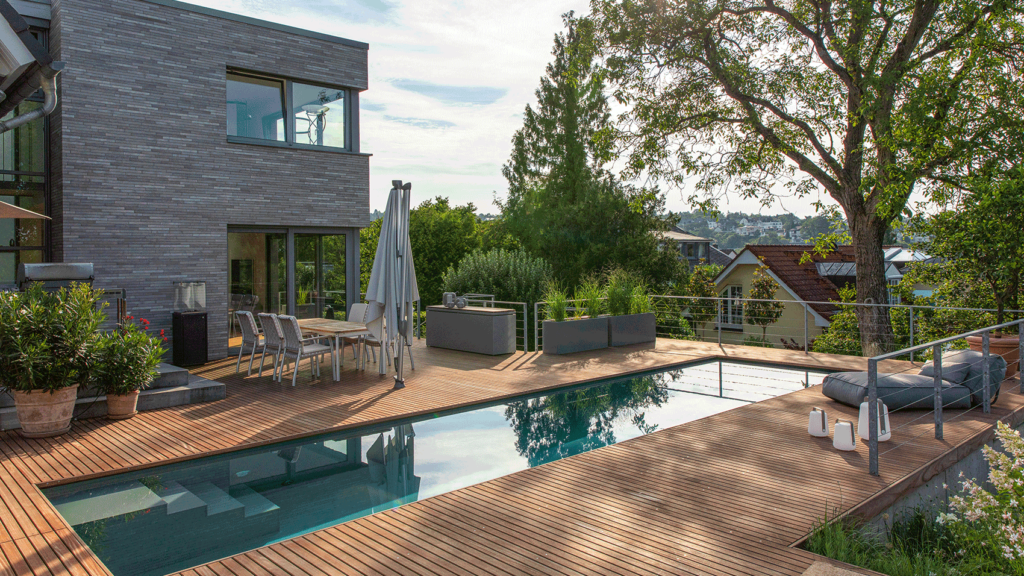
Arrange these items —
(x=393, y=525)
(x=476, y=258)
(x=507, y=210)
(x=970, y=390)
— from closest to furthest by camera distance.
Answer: (x=393, y=525), (x=970, y=390), (x=476, y=258), (x=507, y=210)

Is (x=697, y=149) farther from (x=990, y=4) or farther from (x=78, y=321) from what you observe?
(x=78, y=321)

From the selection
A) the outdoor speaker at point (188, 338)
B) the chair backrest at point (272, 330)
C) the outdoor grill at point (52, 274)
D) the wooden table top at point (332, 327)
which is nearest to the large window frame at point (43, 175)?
the outdoor grill at point (52, 274)

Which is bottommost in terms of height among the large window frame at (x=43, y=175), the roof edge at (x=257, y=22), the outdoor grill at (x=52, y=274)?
the outdoor grill at (x=52, y=274)

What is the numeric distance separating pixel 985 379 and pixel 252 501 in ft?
20.1

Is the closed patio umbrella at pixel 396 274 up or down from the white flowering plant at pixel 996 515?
up

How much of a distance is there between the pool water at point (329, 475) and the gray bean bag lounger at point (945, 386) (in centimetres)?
127

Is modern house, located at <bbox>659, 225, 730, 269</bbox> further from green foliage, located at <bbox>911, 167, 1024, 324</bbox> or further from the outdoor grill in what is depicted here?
the outdoor grill

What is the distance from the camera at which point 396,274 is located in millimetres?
7852

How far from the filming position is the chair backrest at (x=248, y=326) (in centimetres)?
832

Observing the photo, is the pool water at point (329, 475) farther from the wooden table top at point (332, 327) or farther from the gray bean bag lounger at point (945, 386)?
the wooden table top at point (332, 327)

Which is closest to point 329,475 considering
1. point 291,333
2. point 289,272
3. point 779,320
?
point 291,333

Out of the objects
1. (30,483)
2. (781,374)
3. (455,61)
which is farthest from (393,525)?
(455,61)

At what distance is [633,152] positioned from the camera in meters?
14.8

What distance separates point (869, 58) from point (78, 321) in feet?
41.9
